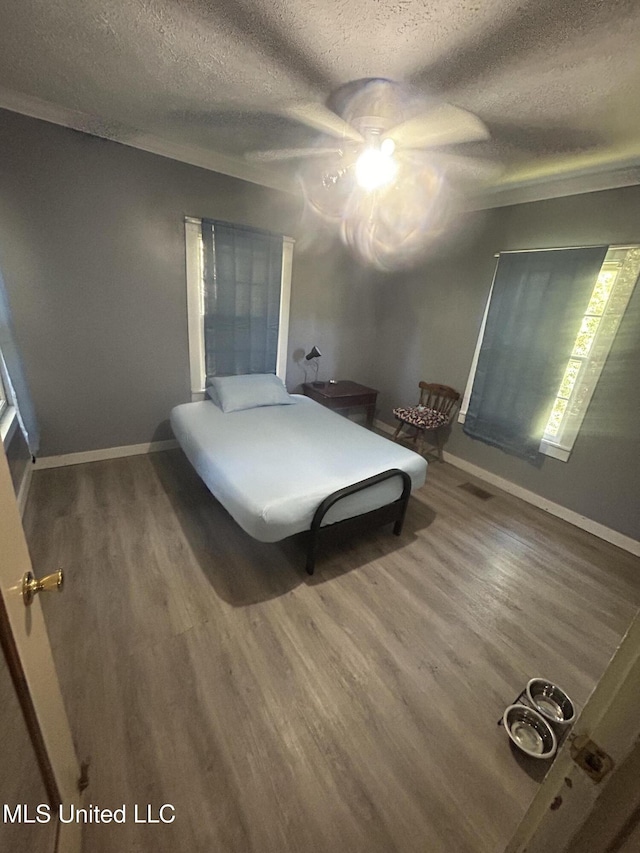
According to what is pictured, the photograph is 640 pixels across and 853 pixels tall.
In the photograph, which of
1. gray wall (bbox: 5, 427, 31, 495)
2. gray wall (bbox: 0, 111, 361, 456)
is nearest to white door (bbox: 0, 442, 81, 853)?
gray wall (bbox: 5, 427, 31, 495)

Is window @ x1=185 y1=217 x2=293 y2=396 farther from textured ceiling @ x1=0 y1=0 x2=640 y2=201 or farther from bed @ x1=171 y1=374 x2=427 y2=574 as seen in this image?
textured ceiling @ x1=0 y1=0 x2=640 y2=201

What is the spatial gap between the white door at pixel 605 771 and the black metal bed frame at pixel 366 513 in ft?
4.35

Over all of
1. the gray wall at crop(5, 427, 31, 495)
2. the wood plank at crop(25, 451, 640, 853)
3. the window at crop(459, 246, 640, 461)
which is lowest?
the wood plank at crop(25, 451, 640, 853)

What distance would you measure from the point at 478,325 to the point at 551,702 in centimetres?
274

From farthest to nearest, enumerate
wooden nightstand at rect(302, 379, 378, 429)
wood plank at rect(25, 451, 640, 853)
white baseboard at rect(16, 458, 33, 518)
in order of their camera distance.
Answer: wooden nightstand at rect(302, 379, 378, 429) < white baseboard at rect(16, 458, 33, 518) < wood plank at rect(25, 451, 640, 853)

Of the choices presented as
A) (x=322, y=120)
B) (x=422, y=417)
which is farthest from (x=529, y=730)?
(x=322, y=120)

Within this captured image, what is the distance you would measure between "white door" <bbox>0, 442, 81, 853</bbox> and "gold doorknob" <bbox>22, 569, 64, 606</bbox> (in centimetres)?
2

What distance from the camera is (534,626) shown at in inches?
69.7

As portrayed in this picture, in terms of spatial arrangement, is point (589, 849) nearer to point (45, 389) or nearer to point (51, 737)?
point (51, 737)

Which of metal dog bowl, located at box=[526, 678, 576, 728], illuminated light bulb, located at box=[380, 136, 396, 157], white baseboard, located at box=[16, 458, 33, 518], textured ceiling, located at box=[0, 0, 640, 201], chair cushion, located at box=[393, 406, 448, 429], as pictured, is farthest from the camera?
chair cushion, located at box=[393, 406, 448, 429]

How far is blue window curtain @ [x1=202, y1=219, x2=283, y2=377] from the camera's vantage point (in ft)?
9.59

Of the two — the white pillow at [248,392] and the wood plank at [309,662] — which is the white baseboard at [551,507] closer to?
the wood plank at [309,662]

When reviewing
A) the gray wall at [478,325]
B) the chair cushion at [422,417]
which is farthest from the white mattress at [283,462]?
the gray wall at [478,325]

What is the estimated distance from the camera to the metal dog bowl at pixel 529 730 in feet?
4.10
